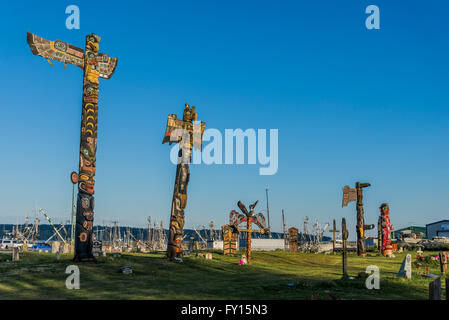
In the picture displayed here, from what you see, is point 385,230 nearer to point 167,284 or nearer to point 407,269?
point 407,269

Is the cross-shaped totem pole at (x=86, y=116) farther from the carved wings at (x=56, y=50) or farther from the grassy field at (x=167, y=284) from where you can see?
the grassy field at (x=167, y=284)

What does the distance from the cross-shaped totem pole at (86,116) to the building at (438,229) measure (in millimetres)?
75856

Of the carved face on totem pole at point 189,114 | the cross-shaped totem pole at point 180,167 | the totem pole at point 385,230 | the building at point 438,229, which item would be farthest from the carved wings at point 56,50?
the building at point 438,229

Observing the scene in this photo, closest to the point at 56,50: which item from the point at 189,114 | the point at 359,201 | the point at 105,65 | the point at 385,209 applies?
the point at 105,65

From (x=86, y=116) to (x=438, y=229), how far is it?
80.7m

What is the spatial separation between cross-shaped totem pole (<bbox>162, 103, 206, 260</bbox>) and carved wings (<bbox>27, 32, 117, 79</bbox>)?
249 inches

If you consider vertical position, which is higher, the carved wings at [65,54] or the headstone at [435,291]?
the carved wings at [65,54]

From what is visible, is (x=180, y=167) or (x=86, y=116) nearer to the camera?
(x=86, y=116)

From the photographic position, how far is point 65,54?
2716 centimetres

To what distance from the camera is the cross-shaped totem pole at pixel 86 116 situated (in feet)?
86.0

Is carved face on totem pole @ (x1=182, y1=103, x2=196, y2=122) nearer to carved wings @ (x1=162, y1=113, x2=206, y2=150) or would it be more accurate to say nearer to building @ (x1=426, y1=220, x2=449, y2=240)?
carved wings @ (x1=162, y1=113, x2=206, y2=150)

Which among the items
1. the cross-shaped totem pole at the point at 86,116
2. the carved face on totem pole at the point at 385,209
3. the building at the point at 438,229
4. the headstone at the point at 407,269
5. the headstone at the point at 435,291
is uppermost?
the cross-shaped totem pole at the point at 86,116
